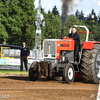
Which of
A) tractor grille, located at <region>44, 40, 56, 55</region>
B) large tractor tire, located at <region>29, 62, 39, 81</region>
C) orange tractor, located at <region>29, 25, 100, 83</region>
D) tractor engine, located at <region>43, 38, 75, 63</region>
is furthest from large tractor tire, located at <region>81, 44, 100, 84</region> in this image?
large tractor tire, located at <region>29, 62, 39, 81</region>

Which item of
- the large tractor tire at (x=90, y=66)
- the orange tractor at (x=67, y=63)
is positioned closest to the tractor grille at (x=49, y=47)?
the orange tractor at (x=67, y=63)

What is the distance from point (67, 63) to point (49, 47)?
1022 mm

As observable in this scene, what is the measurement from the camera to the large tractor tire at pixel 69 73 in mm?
11195

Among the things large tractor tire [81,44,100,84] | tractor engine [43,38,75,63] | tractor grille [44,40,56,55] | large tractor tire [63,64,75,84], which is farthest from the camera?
tractor grille [44,40,56,55]

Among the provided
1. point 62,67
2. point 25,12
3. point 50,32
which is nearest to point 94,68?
point 62,67

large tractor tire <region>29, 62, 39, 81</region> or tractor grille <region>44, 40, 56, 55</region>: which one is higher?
tractor grille <region>44, 40, 56, 55</region>

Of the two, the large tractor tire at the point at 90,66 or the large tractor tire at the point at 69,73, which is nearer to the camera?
the large tractor tire at the point at 69,73

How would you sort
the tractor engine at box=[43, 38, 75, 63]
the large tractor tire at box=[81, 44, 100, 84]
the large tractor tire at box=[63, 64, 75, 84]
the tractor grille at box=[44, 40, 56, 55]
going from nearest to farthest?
the large tractor tire at box=[63, 64, 75, 84]
the large tractor tire at box=[81, 44, 100, 84]
the tractor engine at box=[43, 38, 75, 63]
the tractor grille at box=[44, 40, 56, 55]

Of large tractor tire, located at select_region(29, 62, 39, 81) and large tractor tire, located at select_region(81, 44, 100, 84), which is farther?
large tractor tire, located at select_region(29, 62, 39, 81)

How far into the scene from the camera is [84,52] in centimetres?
1194

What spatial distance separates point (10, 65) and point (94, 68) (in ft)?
38.3

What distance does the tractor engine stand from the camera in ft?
39.5

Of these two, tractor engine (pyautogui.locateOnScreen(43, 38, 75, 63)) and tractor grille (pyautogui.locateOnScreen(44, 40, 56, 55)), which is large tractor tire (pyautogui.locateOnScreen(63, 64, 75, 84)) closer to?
tractor engine (pyautogui.locateOnScreen(43, 38, 75, 63))

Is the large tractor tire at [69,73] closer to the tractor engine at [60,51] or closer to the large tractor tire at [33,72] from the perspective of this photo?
the tractor engine at [60,51]
